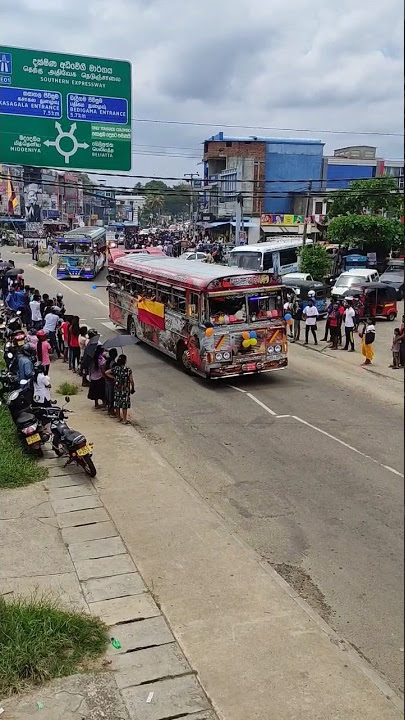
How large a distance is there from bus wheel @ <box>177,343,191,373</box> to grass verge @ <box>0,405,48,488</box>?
18.4ft

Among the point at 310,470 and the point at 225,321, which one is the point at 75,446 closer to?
the point at 310,470

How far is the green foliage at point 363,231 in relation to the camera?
111 feet

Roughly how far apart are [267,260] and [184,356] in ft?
60.3

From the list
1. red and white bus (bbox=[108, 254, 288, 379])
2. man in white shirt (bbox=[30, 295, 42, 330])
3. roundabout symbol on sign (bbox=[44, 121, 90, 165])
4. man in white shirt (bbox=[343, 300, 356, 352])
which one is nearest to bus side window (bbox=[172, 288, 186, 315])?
red and white bus (bbox=[108, 254, 288, 379])

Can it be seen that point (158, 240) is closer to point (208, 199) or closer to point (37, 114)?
point (208, 199)

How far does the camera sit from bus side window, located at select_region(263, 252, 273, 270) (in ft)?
107

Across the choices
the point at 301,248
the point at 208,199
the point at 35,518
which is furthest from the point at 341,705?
the point at 208,199

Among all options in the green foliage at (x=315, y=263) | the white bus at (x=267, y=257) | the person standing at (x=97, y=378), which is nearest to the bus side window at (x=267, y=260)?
the white bus at (x=267, y=257)

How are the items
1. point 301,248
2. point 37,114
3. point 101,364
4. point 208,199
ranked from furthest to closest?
1. point 208,199
2. point 301,248
3. point 101,364
4. point 37,114

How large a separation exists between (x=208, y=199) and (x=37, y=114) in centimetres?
6403

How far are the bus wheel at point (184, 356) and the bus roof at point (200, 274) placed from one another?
1540 millimetres

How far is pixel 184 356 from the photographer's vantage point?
15.3 meters

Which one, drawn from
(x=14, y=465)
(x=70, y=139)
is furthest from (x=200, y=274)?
(x=14, y=465)

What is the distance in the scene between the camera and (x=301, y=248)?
33.7 meters
